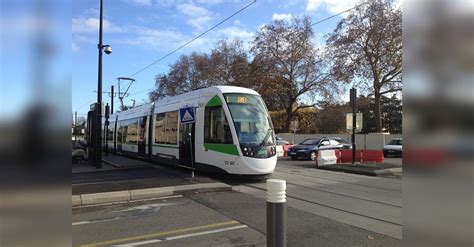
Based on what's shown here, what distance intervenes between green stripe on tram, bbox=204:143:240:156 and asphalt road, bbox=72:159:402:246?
158 centimetres

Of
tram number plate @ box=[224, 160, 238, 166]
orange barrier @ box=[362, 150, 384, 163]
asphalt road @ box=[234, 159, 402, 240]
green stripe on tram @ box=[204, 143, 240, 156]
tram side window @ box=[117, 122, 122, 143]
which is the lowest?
asphalt road @ box=[234, 159, 402, 240]

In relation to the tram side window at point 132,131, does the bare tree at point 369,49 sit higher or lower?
higher

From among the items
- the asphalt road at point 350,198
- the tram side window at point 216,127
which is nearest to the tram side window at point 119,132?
the tram side window at point 216,127

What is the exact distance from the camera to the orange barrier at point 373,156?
71.9 ft

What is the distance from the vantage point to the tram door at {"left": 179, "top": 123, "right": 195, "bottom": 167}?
49.3 feet

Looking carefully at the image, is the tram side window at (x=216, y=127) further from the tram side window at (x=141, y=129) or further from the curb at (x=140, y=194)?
the tram side window at (x=141, y=129)

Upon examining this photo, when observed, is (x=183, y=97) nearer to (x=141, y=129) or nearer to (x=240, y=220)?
(x=141, y=129)

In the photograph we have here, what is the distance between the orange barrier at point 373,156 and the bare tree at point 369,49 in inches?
601

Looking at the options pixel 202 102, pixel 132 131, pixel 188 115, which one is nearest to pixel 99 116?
pixel 132 131

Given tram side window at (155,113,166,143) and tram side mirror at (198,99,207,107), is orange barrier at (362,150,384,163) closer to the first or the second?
tram side window at (155,113,166,143)

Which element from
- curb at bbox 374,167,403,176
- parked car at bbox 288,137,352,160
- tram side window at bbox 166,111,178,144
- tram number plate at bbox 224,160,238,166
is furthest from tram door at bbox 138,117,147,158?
curb at bbox 374,167,403,176

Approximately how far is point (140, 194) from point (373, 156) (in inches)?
611

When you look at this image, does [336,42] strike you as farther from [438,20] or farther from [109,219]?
[438,20]

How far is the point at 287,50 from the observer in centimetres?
4684
